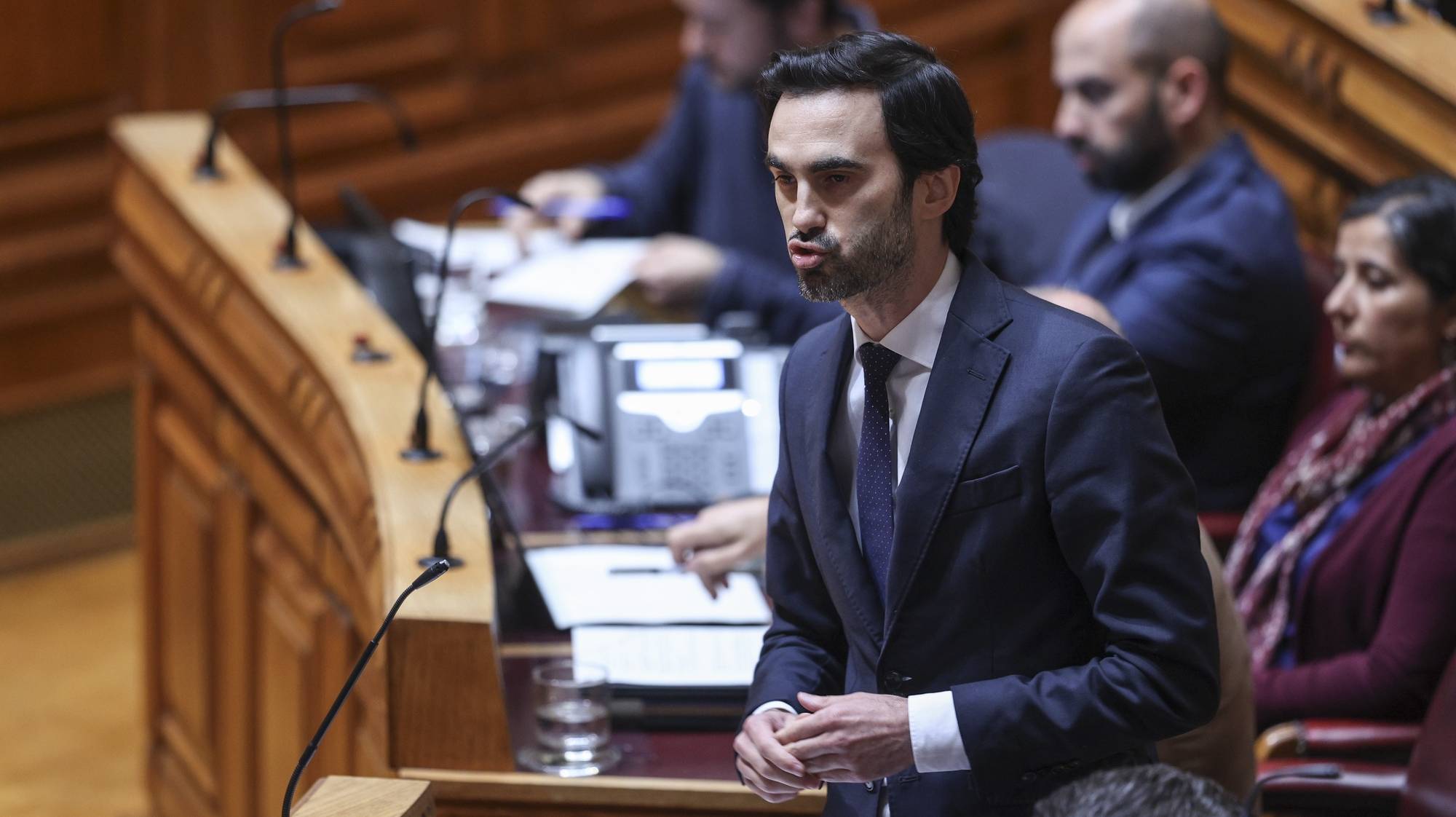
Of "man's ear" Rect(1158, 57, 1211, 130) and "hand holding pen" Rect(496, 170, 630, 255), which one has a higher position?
"man's ear" Rect(1158, 57, 1211, 130)

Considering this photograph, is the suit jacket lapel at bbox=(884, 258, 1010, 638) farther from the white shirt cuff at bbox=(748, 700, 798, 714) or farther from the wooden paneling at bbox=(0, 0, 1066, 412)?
the wooden paneling at bbox=(0, 0, 1066, 412)

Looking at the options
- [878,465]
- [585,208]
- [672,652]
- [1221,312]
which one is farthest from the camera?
[585,208]

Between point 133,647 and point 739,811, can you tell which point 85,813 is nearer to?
point 133,647

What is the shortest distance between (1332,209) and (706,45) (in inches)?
46.3

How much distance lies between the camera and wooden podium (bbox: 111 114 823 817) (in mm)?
1733

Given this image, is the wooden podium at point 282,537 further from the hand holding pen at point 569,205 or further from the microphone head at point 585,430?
the hand holding pen at point 569,205

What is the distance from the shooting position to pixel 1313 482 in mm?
2402

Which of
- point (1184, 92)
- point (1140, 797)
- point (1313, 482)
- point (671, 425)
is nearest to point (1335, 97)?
point (1184, 92)

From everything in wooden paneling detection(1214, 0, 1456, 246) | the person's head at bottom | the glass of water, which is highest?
wooden paneling detection(1214, 0, 1456, 246)

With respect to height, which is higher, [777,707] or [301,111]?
[301,111]

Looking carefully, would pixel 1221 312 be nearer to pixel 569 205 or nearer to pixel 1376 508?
pixel 1376 508

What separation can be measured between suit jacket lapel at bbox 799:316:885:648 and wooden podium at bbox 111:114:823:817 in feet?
1.12

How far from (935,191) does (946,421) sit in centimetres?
18

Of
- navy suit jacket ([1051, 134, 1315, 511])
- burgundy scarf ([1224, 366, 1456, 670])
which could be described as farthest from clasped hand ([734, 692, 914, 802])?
navy suit jacket ([1051, 134, 1315, 511])
